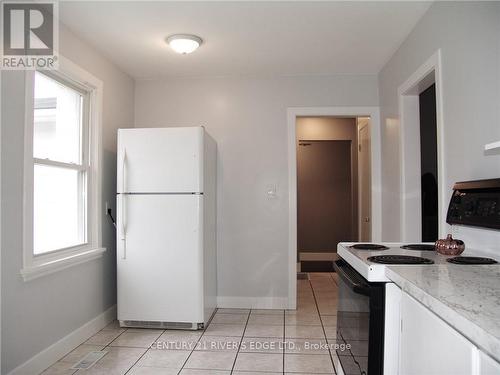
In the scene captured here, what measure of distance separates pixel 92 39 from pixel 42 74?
582 mm

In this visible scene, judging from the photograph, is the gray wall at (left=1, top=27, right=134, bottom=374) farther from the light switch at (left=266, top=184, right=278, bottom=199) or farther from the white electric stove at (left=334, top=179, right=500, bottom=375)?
the white electric stove at (left=334, top=179, right=500, bottom=375)

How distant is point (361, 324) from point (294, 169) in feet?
7.42

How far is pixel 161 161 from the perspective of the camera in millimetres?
3014

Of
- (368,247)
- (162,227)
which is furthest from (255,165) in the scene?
(368,247)

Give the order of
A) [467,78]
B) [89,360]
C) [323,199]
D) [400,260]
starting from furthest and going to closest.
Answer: [323,199]
[89,360]
[467,78]
[400,260]

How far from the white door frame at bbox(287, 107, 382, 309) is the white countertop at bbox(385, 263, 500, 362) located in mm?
2148

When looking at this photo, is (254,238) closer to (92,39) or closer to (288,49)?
(288,49)

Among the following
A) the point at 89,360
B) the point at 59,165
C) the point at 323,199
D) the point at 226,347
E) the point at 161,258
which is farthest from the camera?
the point at 323,199

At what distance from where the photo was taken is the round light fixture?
272 centimetres

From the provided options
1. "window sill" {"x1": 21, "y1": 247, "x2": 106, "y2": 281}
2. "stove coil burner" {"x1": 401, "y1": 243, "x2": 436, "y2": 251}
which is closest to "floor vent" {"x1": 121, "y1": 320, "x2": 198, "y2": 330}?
"window sill" {"x1": 21, "y1": 247, "x2": 106, "y2": 281}

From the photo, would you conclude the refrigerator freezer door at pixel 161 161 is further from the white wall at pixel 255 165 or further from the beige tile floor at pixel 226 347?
the beige tile floor at pixel 226 347

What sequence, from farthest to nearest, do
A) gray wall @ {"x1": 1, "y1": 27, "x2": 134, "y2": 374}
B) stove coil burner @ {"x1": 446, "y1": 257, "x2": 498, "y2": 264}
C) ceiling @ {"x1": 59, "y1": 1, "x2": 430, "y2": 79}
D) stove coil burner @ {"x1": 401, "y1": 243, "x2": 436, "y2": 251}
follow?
ceiling @ {"x1": 59, "y1": 1, "x2": 430, "y2": 79}, gray wall @ {"x1": 1, "y1": 27, "x2": 134, "y2": 374}, stove coil burner @ {"x1": 401, "y1": 243, "x2": 436, "y2": 251}, stove coil burner @ {"x1": 446, "y1": 257, "x2": 498, "y2": 264}

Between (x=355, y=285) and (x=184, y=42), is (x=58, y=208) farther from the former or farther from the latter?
(x=355, y=285)

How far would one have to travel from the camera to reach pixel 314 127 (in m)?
5.48
